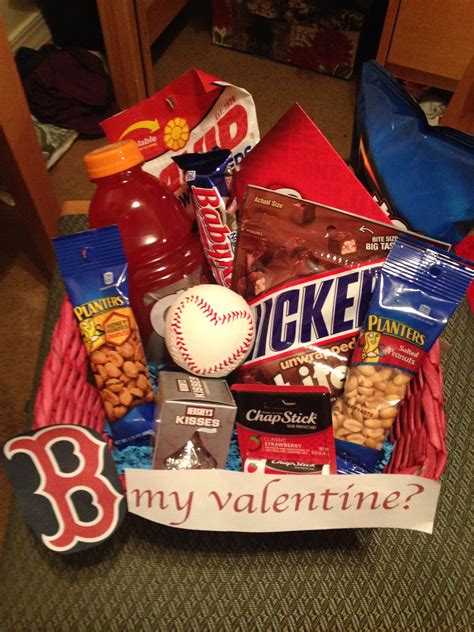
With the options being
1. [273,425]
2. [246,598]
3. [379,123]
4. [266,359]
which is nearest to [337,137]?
[379,123]

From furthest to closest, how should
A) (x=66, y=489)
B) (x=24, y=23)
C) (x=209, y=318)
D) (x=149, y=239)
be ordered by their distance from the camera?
(x=24, y=23), (x=149, y=239), (x=209, y=318), (x=66, y=489)

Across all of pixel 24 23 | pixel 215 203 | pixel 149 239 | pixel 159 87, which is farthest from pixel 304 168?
pixel 24 23

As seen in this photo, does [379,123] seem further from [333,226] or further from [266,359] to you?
[266,359]

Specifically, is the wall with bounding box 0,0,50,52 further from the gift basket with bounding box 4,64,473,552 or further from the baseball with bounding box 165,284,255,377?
the baseball with bounding box 165,284,255,377

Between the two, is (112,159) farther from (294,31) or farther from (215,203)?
(294,31)

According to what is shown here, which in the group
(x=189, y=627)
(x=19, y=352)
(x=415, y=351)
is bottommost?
(x=19, y=352)

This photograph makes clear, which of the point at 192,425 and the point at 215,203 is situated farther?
the point at 215,203

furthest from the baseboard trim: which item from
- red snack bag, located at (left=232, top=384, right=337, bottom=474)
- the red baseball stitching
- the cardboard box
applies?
red snack bag, located at (left=232, top=384, right=337, bottom=474)
